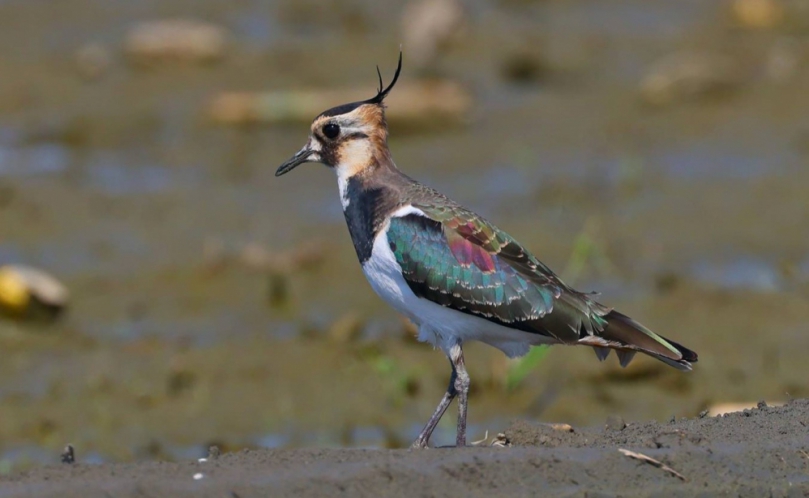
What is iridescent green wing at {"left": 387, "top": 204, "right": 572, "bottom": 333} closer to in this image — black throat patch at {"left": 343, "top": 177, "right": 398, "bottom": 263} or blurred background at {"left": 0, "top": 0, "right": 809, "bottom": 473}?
black throat patch at {"left": 343, "top": 177, "right": 398, "bottom": 263}

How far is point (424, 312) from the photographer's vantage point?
26.7ft

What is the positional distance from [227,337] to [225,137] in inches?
171

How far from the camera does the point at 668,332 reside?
1228 centimetres

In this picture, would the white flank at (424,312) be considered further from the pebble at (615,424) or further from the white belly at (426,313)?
the pebble at (615,424)

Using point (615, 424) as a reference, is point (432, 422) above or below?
above

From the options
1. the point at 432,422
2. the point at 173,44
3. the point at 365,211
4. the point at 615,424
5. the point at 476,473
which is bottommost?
the point at 476,473

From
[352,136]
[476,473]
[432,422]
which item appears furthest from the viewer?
[352,136]

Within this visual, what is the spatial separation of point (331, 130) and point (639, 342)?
6.73 ft

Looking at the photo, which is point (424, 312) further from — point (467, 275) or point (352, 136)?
point (352, 136)

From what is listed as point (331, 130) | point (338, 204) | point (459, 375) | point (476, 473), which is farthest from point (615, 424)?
point (338, 204)

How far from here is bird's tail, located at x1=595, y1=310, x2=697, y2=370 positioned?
26.4 feet

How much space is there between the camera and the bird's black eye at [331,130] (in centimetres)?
877

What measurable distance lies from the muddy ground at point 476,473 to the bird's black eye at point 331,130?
2091 mm

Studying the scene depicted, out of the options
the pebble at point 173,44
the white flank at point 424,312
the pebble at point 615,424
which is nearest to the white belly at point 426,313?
the white flank at point 424,312
